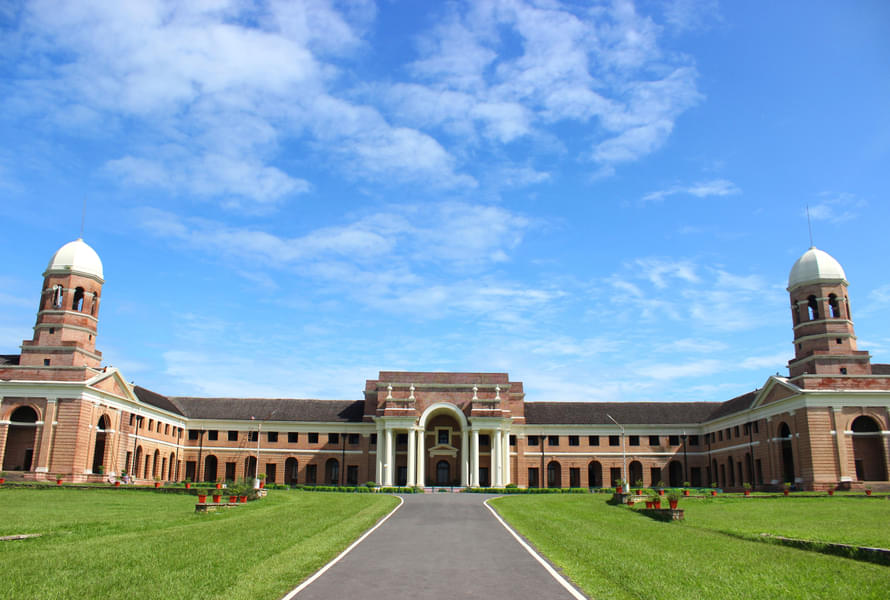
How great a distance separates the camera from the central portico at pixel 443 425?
230 ft

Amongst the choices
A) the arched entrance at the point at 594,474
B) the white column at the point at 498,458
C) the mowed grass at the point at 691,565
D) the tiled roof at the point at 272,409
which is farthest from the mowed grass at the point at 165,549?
the arched entrance at the point at 594,474

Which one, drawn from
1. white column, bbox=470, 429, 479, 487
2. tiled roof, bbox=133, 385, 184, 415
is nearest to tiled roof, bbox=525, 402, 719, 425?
white column, bbox=470, 429, 479, 487

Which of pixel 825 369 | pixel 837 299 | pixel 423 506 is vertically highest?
pixel 837 299

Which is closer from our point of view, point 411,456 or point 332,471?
point 411,456

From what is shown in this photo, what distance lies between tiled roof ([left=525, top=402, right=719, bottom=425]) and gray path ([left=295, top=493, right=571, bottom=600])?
2198 inches

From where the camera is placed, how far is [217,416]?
250 feet

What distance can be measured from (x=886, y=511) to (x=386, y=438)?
4920 cm

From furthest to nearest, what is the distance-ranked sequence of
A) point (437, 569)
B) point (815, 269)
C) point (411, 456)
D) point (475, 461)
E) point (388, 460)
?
1. point (388, 460)
2. point (411, 456)
3. point (475, 461)
4. point (815, 269)
5. point (437, 569)

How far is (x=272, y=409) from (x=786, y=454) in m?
52.2

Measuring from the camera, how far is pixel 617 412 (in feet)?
255

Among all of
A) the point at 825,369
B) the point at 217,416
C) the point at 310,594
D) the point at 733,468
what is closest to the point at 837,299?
the point at 825,369

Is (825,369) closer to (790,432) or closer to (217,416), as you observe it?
(790,432)

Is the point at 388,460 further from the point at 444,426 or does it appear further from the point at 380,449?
the point at 444,426

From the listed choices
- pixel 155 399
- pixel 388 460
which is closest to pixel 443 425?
pixel 388 460
